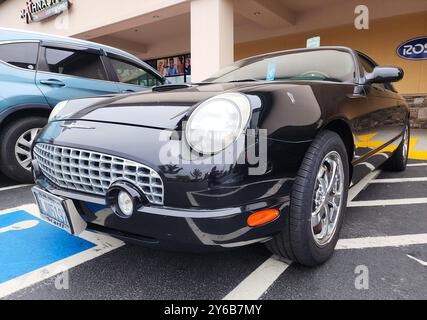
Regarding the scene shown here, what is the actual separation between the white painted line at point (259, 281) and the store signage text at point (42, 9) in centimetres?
1175

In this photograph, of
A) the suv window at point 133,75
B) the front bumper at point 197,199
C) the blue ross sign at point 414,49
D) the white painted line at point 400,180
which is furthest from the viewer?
the blue ross sign at point 414,49

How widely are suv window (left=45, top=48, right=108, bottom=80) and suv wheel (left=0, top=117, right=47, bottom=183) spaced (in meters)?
0.67

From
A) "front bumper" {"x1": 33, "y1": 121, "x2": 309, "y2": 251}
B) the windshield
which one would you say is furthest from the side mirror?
"front bumper" {"x1": 33, "y1": 121, "x2": 309, "y2": 251}

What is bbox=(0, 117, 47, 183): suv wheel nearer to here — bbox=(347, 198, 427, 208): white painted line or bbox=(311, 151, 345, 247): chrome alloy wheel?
bbox=(311, 151, 345, 247): chrome alloy wheel

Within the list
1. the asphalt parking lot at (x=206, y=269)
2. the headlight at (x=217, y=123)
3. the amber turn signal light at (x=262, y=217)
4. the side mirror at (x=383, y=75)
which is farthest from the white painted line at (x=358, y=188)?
the headlight at (x=217, y=123)

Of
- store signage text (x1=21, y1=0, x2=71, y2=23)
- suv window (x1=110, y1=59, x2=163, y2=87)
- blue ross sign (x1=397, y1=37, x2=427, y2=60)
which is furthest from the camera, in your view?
store signage text (x1=21, y1=0, x2=71, y2=23)

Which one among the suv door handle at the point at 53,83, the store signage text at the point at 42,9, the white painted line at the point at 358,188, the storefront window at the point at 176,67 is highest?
the store signage text at the point at 42,9

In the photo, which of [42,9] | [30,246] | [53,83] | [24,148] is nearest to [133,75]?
[53,83]

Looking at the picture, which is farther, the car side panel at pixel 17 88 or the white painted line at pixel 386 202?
the car side panel at pixel 17 88

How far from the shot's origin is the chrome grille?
1.33 metres

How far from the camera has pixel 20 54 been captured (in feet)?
11.0

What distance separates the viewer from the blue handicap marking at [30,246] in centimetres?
178

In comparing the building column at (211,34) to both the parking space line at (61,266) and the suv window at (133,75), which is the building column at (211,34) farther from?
the parking space line at (61,266)
